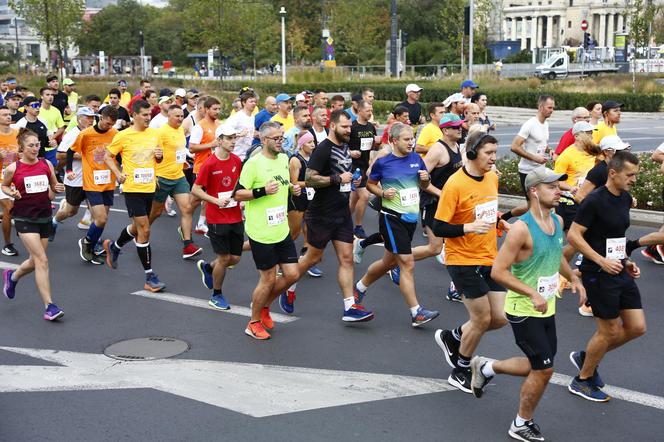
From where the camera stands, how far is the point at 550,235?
579cm

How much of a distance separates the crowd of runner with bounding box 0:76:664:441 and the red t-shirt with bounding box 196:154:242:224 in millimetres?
14

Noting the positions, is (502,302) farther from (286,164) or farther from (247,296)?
(247,296)

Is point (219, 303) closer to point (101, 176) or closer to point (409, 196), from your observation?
point (409, 196)

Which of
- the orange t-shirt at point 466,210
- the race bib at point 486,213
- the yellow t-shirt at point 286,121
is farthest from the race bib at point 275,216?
the yellow t-shirt at point 286,121

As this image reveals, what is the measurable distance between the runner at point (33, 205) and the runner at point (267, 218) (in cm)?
219

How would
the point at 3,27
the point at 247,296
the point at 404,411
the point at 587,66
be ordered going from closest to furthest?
the point at 404,411 → the point at 247,296 → the point at 587,66 → the point at 3,27

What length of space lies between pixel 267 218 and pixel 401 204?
4.29 ft

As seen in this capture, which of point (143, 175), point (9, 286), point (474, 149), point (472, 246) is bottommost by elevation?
point (9, 286)

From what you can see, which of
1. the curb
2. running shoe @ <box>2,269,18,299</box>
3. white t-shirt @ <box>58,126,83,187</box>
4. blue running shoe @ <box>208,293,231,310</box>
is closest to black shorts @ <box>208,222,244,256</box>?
blue running shoe @ <box>208,293,231,310</box>

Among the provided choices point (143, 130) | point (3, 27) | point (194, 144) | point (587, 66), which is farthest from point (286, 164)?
point (3, 27)

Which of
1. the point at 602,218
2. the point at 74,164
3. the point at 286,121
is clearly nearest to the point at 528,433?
the point at 602,218

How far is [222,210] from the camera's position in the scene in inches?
356

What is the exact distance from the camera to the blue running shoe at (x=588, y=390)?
643 cm

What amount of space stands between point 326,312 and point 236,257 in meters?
1.10
